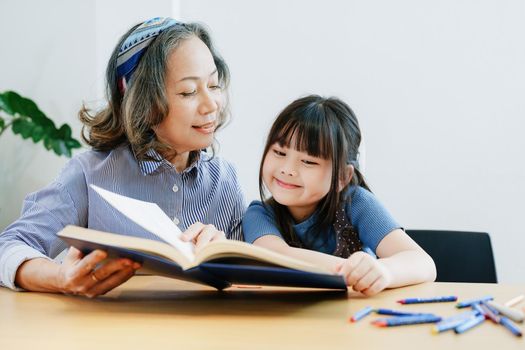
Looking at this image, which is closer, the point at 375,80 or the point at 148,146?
the point at 148,146

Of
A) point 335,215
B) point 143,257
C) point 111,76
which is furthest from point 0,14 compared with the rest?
point 143,257

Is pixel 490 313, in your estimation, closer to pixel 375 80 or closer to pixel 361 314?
pixel 361 314

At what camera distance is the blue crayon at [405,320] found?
0.87 metres

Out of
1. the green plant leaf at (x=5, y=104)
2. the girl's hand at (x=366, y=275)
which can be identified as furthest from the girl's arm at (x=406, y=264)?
the green plant leaf at (x=5, y=104)

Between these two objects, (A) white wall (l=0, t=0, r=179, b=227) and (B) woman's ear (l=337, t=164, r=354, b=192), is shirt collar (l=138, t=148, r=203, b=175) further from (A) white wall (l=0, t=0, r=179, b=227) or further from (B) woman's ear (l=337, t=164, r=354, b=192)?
(A) white wall (l=0, t=0, r=179, b=227)

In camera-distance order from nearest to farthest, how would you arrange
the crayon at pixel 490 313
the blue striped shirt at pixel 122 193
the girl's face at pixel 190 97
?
the crayon at pixel 490 313 → the blue striped shirt at pixel 122 193 → the girl's face at pixel 190 97

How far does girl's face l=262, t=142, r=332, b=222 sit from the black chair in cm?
65

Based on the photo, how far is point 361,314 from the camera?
0.93 m

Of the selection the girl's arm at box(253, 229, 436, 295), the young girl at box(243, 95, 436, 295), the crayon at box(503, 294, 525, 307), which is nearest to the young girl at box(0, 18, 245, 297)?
the young girl at box(243, 95, 436, 295)

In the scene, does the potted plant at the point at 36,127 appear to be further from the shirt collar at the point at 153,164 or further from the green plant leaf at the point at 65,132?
the shirt collar at the point at 153,164

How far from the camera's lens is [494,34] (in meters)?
2.92

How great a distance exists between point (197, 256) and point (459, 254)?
1.41 meters

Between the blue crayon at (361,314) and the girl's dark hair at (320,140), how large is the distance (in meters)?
0.69

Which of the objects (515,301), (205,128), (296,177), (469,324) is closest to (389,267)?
(515,301)
